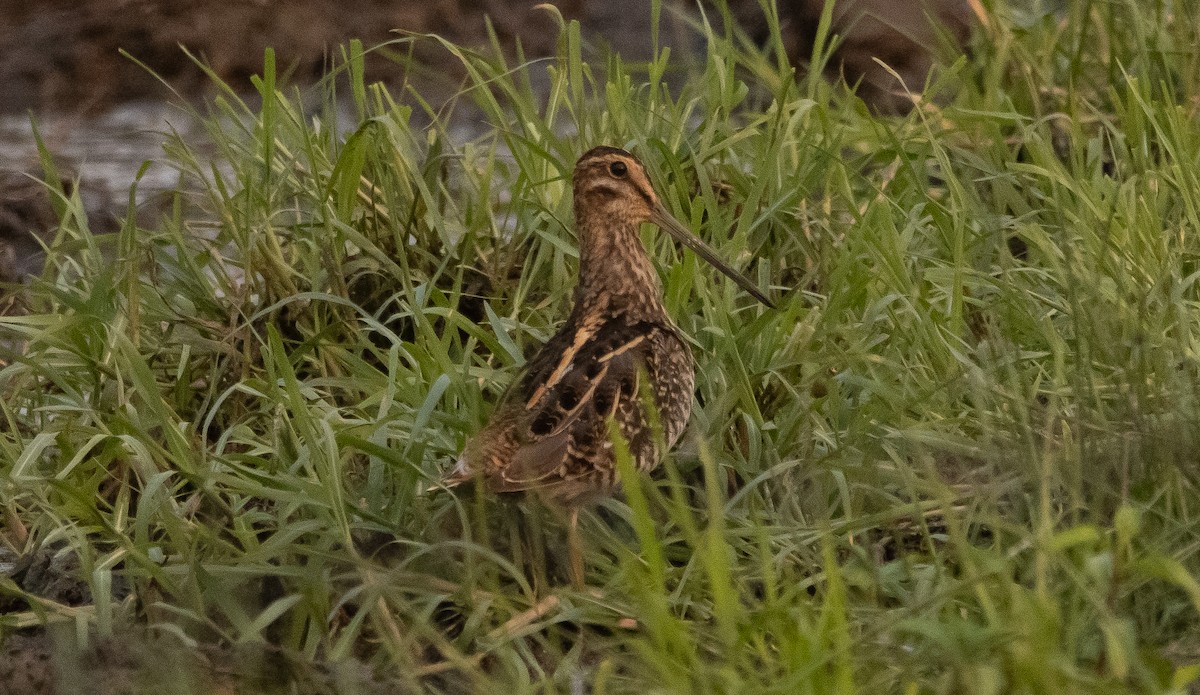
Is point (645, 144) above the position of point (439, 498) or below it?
above

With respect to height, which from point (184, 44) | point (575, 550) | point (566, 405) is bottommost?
point (184, 44)

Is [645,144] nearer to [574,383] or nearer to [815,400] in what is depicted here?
[815,400]

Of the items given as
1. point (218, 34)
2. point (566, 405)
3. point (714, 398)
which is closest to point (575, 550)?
point (566, 405)

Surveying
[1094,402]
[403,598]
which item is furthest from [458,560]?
[1094,402]

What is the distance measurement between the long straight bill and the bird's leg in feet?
2.51

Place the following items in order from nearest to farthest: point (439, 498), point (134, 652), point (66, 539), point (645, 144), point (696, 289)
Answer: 1. point (134, 652)
2. point (439, 498)
3. point (66, 539)
4. point (696, 289)
5. point (645, 144)

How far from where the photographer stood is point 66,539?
150 inches

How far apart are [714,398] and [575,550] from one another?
0.60m

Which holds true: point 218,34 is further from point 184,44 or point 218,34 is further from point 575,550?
point 575,550

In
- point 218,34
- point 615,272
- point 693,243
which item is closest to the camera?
point 615,272

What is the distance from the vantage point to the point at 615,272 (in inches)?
148

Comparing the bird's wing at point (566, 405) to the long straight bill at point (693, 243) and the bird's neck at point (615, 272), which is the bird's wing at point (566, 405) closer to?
the bird's neck at point (615, 272)

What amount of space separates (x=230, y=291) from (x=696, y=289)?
1.12 meters

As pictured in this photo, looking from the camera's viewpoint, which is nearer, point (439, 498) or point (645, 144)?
point (439, 498)
